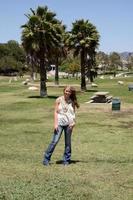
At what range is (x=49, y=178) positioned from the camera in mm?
11203

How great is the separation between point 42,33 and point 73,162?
107 ft

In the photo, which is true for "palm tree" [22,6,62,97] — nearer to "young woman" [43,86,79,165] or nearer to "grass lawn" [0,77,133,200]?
"grass lawn" [0,77,133,200]

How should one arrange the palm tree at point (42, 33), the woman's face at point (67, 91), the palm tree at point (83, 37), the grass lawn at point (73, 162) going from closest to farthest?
the grass lawn at point (73, 162) < the woman's face at point (67, 91) < the palm tree at point (42, 33) < the palm tree at point (83, 37)

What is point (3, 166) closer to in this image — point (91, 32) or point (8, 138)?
point (8, 138)

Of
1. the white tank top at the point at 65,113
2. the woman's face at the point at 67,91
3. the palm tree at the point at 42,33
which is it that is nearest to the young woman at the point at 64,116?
the white tank top at the point at 65,113

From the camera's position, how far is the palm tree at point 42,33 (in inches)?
1785

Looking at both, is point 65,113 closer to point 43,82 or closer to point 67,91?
point 67,91

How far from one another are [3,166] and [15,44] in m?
146

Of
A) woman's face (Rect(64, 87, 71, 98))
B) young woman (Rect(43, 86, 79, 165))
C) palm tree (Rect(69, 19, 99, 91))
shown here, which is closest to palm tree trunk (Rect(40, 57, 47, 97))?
palm tree (Rect(69, 19, 99, 91))

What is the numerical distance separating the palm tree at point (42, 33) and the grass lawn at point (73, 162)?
1920cm

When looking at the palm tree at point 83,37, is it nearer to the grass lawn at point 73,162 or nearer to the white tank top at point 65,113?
the grass lawn at point 73,162

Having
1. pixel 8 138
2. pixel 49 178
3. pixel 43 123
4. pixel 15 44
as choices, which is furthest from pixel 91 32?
pixel 15 44

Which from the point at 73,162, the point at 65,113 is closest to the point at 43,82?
the point at 73,162

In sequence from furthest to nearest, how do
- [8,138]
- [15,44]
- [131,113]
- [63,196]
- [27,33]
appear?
[15,44] → [27,33] → [131,113] → [8,138] → [63,196]
